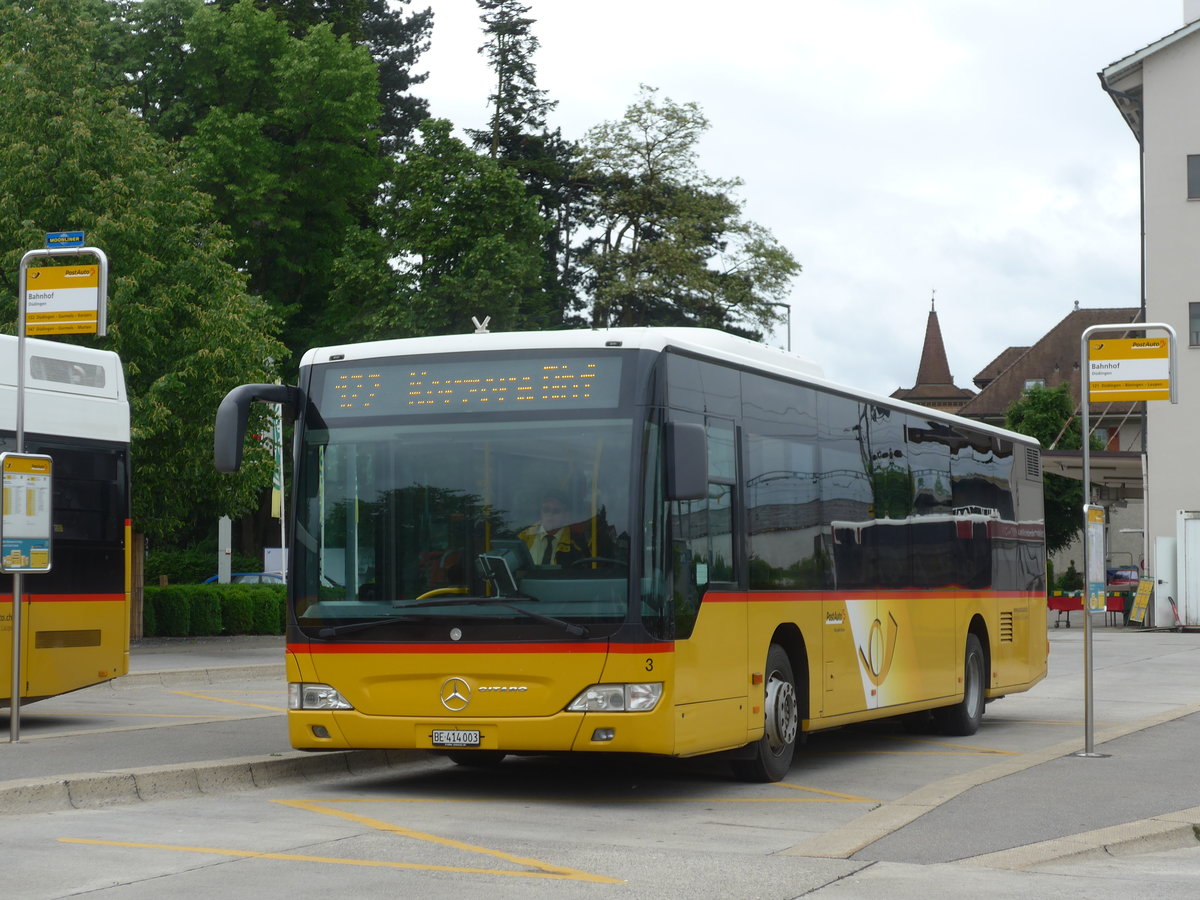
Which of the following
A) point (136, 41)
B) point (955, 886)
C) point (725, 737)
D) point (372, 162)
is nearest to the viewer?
point (955, 886)

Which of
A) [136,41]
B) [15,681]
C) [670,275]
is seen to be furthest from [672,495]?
[670,275]

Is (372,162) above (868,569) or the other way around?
above

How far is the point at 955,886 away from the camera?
26.9 ft

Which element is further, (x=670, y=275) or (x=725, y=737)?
(x=670, y=275)

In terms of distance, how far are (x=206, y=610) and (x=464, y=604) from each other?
79.9 feet

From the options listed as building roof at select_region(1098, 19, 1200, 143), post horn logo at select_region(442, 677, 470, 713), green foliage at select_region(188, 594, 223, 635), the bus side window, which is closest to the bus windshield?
post horn logo at select_region(442, 677, 470, 713)

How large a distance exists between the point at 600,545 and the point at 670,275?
4748cm

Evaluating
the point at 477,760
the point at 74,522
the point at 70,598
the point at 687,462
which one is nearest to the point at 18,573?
the point at 70,598

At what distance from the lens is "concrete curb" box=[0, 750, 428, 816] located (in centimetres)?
1043

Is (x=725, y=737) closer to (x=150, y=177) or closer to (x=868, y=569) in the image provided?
(x=868, y=569)

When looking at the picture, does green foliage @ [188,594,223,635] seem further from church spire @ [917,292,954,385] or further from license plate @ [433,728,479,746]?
church spire @ [917,292,954,385]

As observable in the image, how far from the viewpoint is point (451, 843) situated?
9.31 m

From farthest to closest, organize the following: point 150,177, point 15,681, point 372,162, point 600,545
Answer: point 372,162 → point 150,177 → point 15,681 → point 600,545

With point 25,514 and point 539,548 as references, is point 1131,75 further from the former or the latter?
point 539,548
